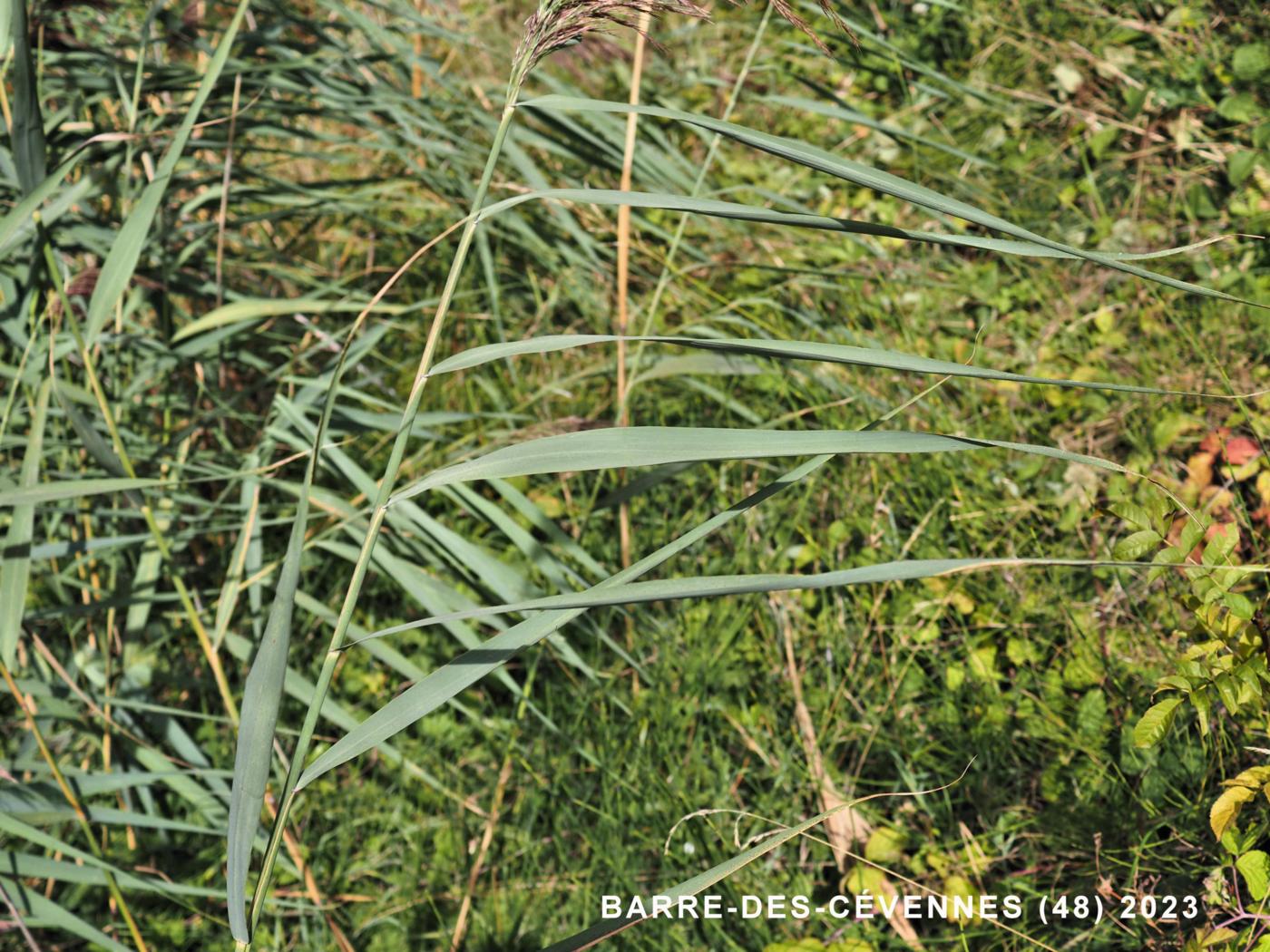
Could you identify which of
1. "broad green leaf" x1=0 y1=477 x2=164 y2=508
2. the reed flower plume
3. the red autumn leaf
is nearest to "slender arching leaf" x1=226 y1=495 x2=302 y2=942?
"broad green leaf" x1=0 y1=477 x2=164 y2=508

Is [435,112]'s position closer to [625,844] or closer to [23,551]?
[23,551]

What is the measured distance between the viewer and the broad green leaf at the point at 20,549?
1.15 meters

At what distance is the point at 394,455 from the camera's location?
78 cm

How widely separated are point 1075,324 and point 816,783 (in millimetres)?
930

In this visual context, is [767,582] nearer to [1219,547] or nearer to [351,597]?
[351,597]

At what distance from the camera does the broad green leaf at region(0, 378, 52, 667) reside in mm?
1148

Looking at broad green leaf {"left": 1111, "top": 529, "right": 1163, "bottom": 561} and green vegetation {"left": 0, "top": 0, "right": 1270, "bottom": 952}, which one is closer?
broad green leaf {"left": 1111, "top": 529, "right": 1163, "bottom": 561}

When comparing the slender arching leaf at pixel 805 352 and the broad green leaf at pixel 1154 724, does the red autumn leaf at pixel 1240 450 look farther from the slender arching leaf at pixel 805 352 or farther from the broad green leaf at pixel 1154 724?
the slender arching leaf at pixel 805 352

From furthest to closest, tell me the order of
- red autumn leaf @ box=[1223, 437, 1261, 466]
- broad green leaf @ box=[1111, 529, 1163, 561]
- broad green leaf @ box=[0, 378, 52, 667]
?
Result: red autumn leaf @ box=[1223, 437, 1261, 466]
broad green leaf @ box=[0, 378, 52, 667]
broad green leaf @ box=[1111, 529, 1163, 561]

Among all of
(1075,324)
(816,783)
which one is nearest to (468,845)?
(816,783)

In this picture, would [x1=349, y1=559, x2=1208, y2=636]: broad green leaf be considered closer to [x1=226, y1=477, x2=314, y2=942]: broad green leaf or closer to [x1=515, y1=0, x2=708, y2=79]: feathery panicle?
[x1=226, y1=477, x2=314, y2=942]: broad green leaf

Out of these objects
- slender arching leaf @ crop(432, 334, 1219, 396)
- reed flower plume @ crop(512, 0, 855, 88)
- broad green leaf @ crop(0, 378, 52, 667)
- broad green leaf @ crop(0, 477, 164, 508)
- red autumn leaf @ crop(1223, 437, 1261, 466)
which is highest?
reed flower plume @ crop(512, 0, 855, 88)

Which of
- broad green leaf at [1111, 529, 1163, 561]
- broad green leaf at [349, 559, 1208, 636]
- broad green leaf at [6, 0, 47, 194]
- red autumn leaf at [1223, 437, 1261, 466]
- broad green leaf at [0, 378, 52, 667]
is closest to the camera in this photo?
broad green leaf at [349, 559, 1208, 636]

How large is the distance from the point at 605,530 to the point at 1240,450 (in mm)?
958
